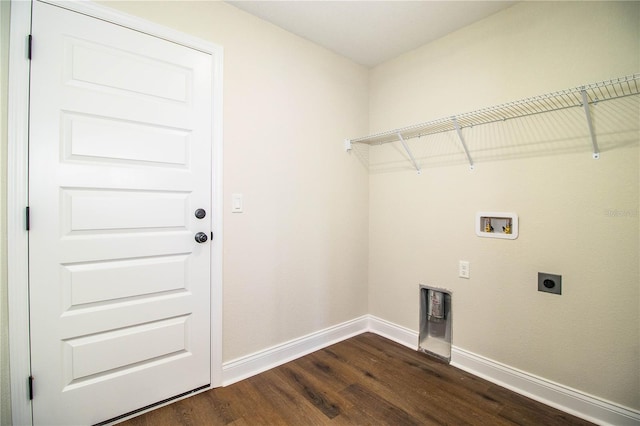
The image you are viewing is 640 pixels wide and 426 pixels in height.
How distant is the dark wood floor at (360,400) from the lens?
1.52m

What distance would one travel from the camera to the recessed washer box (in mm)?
1812

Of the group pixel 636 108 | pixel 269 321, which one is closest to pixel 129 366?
pixel 269 321

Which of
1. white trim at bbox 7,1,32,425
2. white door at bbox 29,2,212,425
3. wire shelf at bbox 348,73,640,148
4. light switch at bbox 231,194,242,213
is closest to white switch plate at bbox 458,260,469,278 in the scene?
wire shelf at bbox 348,73,640,148

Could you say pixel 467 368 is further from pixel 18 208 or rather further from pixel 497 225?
pixel 18 208

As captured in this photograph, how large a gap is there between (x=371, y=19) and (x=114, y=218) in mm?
2021

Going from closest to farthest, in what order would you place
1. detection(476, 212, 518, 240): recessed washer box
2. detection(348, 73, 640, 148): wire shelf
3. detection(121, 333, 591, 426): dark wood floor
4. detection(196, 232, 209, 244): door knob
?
detection(348, 73, 640, 148): wire shelf < detection(121, 333, 591, 426): dark wood floor < detection(196, 232, 209, 244): door knob < detection(476, 212, 518, 240): recessed washer box

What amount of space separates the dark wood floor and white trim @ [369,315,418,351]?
0.76 feet

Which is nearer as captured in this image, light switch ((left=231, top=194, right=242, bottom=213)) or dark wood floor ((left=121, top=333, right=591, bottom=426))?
dark wood floor ((left=121, top=333, right=591, bottom=426))

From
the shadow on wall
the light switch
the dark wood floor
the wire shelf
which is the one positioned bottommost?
the dark wood floor

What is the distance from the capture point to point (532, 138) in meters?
1.74

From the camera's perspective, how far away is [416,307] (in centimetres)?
232

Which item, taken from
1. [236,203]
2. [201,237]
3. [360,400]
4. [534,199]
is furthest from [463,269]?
[201,237]

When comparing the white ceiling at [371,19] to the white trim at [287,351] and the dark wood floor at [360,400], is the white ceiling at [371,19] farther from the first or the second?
the dark wood floor at [360,400]

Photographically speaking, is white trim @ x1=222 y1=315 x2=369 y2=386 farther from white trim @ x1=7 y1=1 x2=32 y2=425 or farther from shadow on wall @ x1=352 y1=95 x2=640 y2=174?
Answer: shadow on wall @ x1=352 y1=95 x2=640 y2=174
